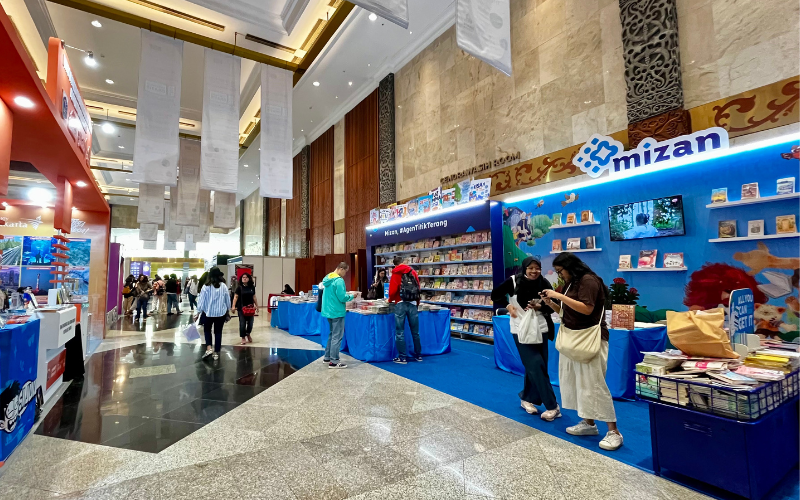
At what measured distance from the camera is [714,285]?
4.54m

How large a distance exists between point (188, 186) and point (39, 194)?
4620 mm

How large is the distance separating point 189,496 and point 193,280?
50.7 ft

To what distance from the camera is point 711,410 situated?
2.16 meters

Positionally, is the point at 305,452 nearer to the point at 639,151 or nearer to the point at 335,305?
the point at 335,305

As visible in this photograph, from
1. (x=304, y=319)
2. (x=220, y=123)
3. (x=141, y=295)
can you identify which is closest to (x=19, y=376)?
(x=304, y=319)

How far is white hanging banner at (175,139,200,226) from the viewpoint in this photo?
449 inches

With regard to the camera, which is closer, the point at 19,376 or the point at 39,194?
the point at 19,376

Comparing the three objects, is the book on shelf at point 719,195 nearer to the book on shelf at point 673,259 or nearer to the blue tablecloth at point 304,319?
the book on shelf at point 673,259

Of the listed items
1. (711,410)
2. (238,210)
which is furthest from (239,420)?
(238,210)

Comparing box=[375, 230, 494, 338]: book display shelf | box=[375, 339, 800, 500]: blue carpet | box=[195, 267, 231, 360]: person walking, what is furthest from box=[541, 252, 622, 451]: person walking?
box=[195, 267, 231, 360]: person walking

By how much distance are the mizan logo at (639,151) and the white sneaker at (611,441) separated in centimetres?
368

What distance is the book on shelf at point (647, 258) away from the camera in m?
5.09

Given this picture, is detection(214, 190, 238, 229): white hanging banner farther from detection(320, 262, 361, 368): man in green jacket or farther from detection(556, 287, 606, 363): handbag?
detection(556, 287, 606, 363): handbag

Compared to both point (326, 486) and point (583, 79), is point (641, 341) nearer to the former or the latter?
point (326, 486)
